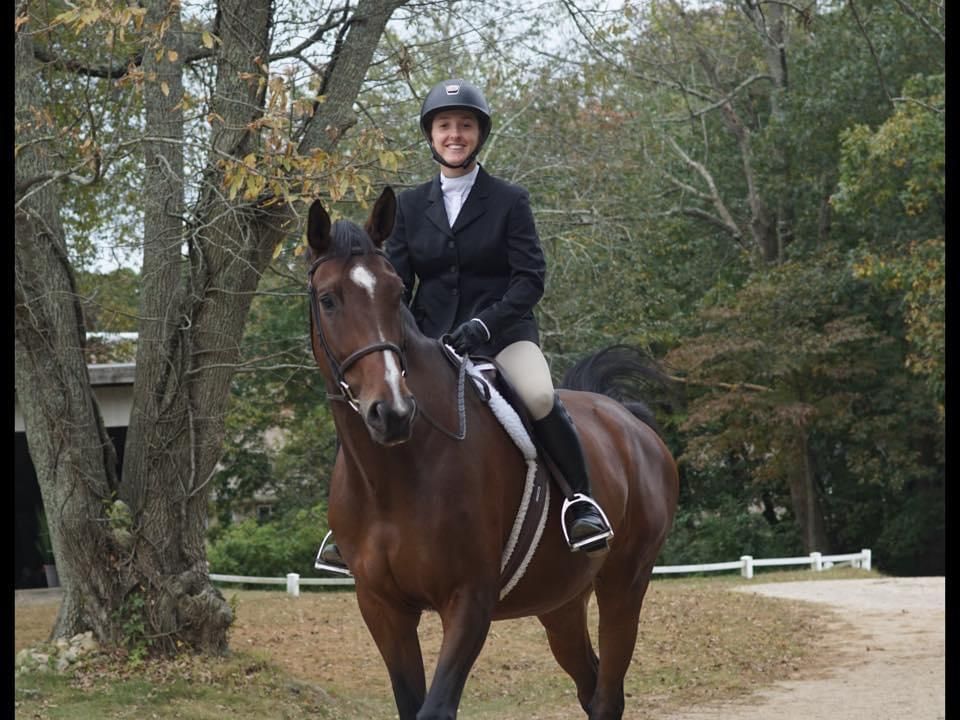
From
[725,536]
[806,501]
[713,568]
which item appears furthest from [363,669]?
[806,501]

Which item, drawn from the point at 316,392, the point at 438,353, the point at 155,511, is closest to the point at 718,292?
the point at 316,392

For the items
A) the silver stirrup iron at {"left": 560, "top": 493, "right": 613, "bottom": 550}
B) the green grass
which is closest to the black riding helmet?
the silver stirrup iron at {"left": 560, "top": 493, "right": 613, "bottom": 550}

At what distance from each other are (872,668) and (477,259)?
9534 mm

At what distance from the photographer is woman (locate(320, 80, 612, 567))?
5.70m

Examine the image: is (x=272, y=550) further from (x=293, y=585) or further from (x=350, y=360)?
(x=350, y=360)

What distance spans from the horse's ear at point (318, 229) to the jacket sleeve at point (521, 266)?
971mm

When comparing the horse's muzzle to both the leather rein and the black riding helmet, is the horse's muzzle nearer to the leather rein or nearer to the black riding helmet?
the leather rein

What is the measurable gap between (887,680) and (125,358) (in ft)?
42.9

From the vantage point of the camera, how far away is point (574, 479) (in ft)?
18.9

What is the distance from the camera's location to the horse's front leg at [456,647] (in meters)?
4.85

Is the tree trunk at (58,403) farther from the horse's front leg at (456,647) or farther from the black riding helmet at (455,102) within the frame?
the horse's front leg at (456,647)

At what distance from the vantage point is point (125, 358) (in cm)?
2083

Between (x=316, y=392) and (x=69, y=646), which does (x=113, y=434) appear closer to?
(x=316, y=392)

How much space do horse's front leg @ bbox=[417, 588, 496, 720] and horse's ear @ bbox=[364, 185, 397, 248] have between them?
143cm
